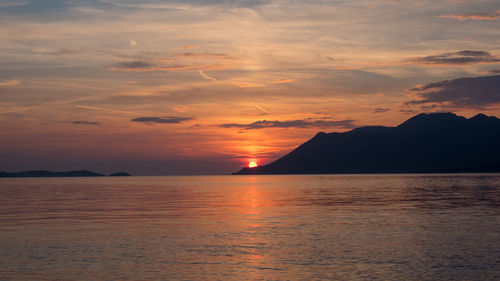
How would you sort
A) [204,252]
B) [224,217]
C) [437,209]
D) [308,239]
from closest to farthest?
1. [204,252]
2. [308,239]
3. [224,217]
4. [437,209]

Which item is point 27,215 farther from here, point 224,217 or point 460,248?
point 460,248

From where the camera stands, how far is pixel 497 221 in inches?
2013

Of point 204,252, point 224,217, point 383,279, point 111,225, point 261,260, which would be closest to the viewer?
point 383,279

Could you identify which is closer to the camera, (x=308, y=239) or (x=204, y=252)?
(x=204, y=252)

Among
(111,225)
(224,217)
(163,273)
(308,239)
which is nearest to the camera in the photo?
(163,273)

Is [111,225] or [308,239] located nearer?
[308,239]

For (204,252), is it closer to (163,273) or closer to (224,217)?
(163,273)

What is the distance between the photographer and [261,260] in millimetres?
31703

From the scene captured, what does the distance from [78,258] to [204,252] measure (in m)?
8.37

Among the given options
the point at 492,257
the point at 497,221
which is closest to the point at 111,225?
the point at 492,257

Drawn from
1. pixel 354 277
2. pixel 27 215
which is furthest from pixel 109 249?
pixel 27 215

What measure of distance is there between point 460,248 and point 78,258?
86.3 ft

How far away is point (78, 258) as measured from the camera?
3262 centimetres

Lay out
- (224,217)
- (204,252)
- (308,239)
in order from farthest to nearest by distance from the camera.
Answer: (224,217)
(308,239)
(204,252)
